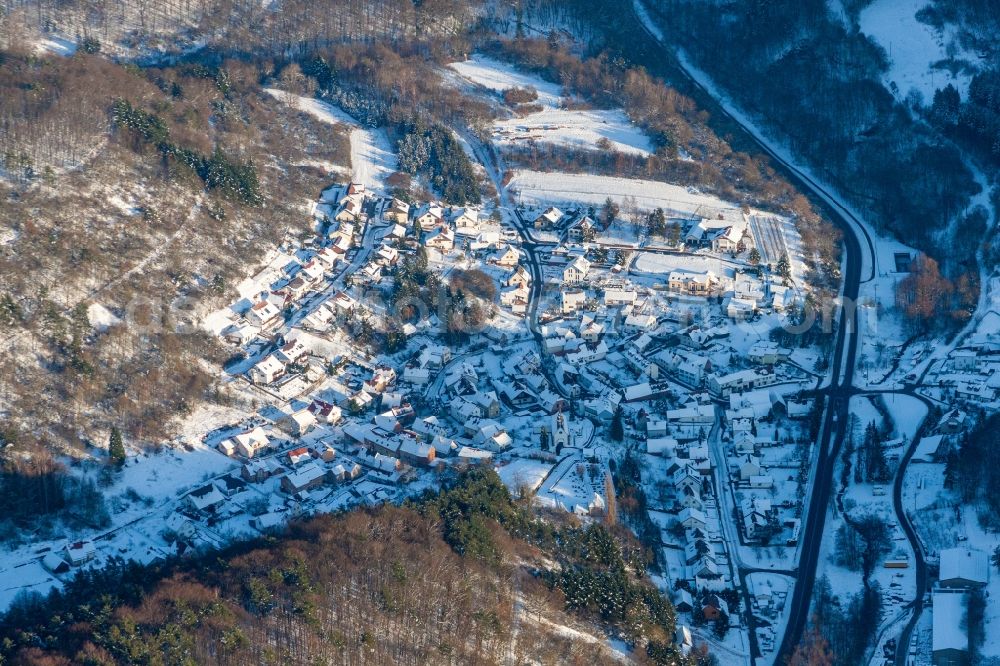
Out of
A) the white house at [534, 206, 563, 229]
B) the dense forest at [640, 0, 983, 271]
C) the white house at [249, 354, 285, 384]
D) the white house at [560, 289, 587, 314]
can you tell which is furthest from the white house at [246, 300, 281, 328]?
the dense forest at [640, 0, 983, 271]

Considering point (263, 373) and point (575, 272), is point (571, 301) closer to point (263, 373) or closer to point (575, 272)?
point (575, 272)

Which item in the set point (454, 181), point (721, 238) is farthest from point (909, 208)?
point (454, 181)

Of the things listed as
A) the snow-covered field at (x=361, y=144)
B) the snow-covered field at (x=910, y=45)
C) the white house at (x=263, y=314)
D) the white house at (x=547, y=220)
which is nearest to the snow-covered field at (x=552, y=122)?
the snow-covered field at (x=361, y=144)

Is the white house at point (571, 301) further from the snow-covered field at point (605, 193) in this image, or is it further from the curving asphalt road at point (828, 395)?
the curving asphalt road at point (828, 395)

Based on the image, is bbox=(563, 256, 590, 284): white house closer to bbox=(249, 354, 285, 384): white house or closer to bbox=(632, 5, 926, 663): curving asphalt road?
bbox=(632, 5, 926, 663): curving asphalt road

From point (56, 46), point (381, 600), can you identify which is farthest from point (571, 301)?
point (56, 46)

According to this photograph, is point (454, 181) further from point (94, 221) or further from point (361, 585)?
point (361, 585)
